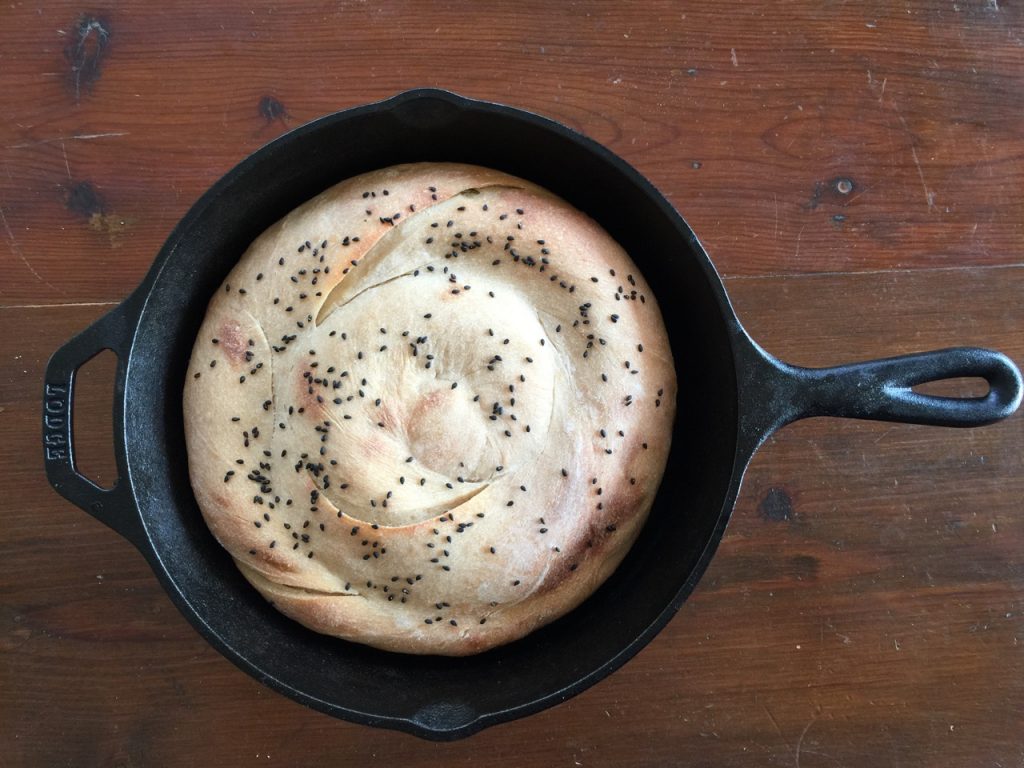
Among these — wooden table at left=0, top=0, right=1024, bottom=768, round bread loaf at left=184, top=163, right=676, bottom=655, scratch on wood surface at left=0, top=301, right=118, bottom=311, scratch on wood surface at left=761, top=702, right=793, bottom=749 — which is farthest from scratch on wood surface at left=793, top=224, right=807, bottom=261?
scratch on wood surface at left=0, top=301, right=118, bottom=311

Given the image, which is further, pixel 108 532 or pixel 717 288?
pixel 108 532

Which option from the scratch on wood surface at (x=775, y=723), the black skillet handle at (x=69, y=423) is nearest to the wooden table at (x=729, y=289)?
the scratch on wood surface at (x=775, y=723)

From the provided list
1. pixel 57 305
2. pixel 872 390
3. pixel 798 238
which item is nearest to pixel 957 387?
pixel 798 238

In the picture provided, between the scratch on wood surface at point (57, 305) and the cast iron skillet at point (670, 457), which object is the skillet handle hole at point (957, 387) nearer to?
the cast iron skillet at point (670, 457)

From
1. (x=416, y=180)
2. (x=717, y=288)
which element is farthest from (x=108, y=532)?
(x=717, y=288)

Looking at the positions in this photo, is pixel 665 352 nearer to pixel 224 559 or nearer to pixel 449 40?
pixel 449 40

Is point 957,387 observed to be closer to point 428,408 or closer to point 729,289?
point 729,289

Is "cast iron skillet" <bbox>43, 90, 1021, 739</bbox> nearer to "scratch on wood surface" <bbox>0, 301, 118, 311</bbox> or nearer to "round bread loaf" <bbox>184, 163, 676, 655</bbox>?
"round bread loaf" <bbox>184, 163, 676, 655</bbox>
